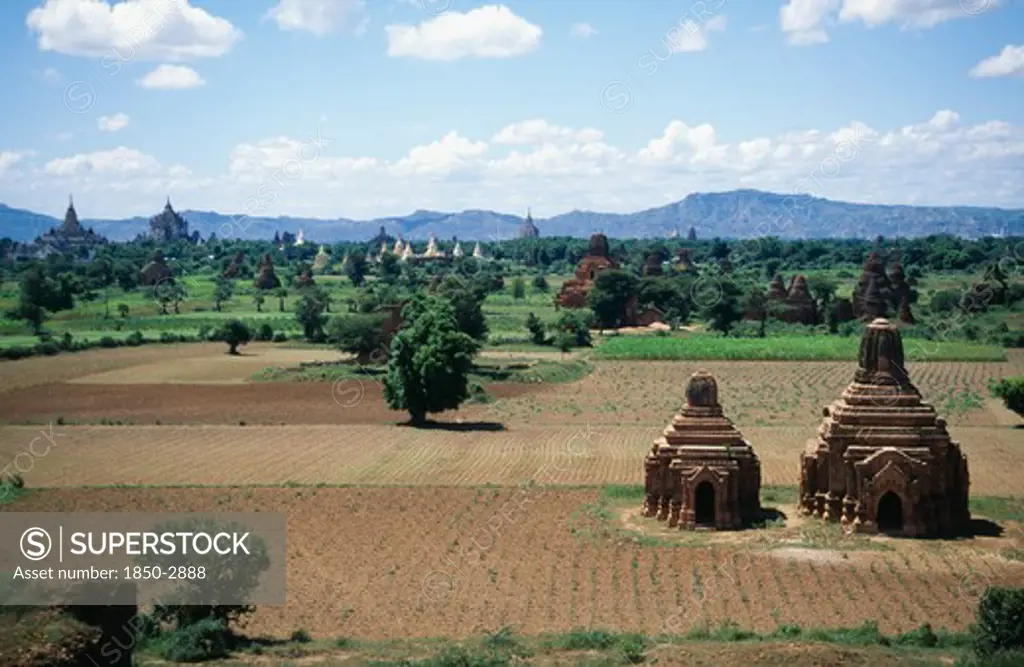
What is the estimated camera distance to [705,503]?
3766 cm

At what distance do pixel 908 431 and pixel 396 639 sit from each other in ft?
54.8

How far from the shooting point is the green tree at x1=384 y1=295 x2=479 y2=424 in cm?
5788

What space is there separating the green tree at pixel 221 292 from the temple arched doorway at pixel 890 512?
9249 cm

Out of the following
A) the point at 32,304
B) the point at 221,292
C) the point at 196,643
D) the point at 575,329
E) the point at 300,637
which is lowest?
the point at 300,637

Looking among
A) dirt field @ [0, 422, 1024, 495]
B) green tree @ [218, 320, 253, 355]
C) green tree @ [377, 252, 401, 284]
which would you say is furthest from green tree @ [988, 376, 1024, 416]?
green tree @ [377, 252, 401, 284]

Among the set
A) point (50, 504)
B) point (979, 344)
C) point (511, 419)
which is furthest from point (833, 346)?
point (50, 504)

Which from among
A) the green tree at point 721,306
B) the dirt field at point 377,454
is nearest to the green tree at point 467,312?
the dirt field at point 377,454

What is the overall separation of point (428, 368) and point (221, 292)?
72943mm

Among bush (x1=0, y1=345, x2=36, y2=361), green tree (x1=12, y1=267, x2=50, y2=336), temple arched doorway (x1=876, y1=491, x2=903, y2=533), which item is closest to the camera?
temple arched doorway (x1=876, y1=491, x2=903, y2=533)

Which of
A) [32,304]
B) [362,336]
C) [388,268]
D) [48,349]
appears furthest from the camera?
[388,268]

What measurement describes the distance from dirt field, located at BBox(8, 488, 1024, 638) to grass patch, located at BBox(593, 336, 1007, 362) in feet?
152

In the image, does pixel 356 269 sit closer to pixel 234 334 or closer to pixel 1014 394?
pixel 234 334

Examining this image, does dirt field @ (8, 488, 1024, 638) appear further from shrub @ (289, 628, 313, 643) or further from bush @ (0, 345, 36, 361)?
bush @ (0, 345, 36, 361)

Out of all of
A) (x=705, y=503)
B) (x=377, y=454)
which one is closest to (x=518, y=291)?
(x=377, y=454)
